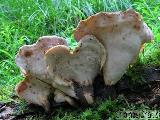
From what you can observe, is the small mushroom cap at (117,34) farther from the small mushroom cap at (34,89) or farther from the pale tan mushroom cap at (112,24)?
the small mushroom cap at (34,89)

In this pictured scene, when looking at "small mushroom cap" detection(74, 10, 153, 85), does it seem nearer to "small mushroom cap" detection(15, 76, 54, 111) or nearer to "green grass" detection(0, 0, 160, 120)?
"small mushroom cap" detection(15, 76, 54, 111)

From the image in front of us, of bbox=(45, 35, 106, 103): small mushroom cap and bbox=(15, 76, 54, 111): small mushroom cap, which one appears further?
bbox=(15, 76, 54, 111): small mushroom cap

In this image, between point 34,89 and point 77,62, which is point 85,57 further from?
point 34,89

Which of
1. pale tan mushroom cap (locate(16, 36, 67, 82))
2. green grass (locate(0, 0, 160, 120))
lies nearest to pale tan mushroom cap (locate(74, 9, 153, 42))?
pale tan mushroom cap (locate(16, 36, 67, 82))

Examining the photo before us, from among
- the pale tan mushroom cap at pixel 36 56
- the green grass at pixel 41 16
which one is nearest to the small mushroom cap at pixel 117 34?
the pale tan mushroom cap at pixel 36 56

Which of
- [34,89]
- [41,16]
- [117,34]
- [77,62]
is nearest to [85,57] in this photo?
[77,62]

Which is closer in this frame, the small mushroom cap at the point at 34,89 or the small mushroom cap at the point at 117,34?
the small mushroom cap at the point at 117,34
